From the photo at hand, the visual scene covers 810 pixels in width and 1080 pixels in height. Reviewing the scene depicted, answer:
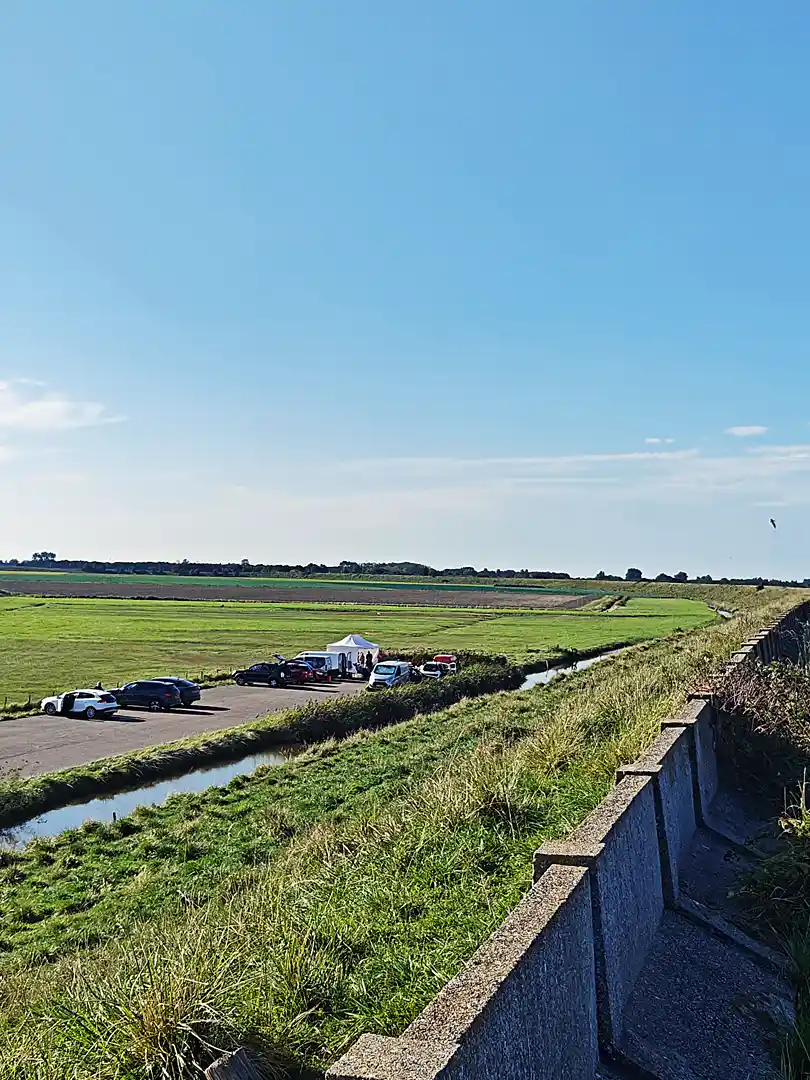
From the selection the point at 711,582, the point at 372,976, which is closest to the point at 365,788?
the point at 372,976

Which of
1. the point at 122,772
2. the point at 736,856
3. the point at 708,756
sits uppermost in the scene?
the point at 708,756

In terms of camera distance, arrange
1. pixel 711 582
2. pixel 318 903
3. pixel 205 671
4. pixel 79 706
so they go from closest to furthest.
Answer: pixel 318 903
pixel 79 706
pixel 205 671
pixel 711 582

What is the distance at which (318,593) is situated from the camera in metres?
139

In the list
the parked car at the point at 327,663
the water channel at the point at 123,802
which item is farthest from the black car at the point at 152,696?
the parked car at the point at 327,663

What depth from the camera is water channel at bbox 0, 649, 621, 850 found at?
20141mm

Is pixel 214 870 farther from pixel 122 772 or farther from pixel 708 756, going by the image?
pixel 122 772

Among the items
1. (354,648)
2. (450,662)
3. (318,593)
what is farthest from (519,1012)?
(318,593)

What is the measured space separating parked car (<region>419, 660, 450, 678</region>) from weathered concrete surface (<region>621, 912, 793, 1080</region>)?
3702 centimetres

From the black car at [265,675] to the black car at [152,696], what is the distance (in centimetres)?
757

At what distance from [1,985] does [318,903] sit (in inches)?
198

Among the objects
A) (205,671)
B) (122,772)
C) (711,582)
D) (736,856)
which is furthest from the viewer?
(711,582)

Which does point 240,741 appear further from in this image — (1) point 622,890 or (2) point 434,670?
(1) point 622,890

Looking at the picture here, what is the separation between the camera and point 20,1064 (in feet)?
15.6

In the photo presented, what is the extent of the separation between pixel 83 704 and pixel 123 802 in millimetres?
13500
